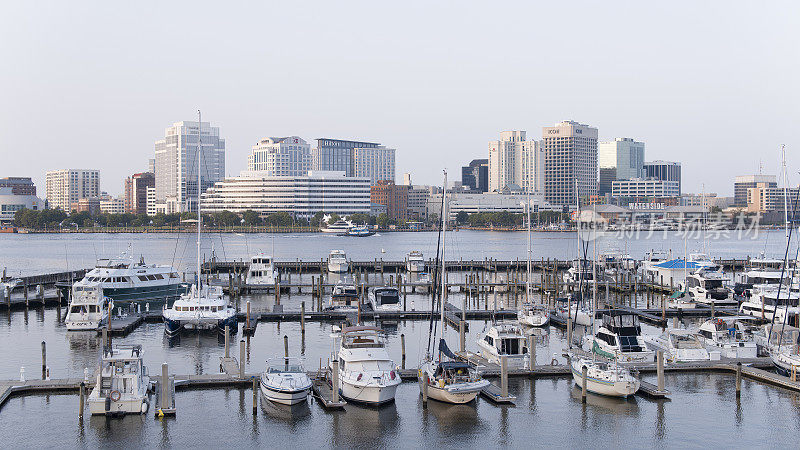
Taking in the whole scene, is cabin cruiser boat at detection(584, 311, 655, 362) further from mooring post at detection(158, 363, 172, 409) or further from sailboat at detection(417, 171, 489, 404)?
mooring post at detection(158, 363, 172, 409)

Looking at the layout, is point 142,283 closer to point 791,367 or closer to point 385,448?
point 385,448

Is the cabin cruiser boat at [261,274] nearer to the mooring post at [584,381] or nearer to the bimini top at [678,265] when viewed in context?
the bimini top at [678,265]

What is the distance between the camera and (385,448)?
29.3 metres

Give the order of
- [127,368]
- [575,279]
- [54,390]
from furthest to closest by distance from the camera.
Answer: [575,279]
[54,390]
[127,368]

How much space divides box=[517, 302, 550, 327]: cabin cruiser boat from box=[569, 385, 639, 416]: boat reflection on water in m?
16.2

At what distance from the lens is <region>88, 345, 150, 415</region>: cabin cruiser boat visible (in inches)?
1248

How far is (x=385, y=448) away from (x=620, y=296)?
4681 cm

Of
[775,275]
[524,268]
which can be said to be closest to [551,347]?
[775,275]

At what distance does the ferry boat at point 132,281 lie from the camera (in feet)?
206

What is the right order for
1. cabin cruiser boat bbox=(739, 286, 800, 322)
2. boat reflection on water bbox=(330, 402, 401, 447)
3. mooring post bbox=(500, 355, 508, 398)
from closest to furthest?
boat reflection on water bbox=(330, 402, 401, 447) → mooring post bbox=(500, 355, 508, 398) → cabin cruiser boat bbox=(739, 286, 800, 322)

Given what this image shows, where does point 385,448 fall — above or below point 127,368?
below

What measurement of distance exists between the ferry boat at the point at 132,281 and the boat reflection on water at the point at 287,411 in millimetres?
31287

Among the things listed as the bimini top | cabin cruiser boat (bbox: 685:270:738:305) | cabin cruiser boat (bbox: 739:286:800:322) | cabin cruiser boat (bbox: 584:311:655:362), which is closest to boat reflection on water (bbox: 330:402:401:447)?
cabin cruiser boat (bbox: 584:311:655:362)

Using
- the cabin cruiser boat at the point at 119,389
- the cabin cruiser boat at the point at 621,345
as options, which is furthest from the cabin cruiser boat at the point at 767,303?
the cabin cruiser boat at the point at 119,389
